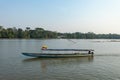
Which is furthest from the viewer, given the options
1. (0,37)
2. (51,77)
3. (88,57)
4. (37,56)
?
(0,37)

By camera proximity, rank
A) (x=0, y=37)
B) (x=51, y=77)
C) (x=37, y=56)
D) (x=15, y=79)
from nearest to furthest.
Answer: (x=15, y=79), (x=51, y=77), (x=37, y=56), (x=0, y=37)

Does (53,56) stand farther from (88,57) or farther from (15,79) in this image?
(15,79)

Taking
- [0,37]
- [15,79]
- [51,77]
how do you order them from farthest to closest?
[0,37] < [51,77] < [15,79]

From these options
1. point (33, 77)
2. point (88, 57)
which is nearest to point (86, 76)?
point (33, 77)

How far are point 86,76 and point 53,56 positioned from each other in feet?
64.7

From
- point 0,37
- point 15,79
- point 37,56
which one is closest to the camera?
point 15,79

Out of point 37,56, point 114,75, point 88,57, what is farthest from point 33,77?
point 88,57

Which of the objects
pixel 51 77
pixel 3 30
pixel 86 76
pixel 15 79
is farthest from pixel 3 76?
pixel 3 30

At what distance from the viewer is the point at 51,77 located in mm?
24703

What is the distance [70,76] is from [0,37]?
161541 mm

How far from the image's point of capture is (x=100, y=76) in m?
25.4

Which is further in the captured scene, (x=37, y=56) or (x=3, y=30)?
(x=3, y=30)

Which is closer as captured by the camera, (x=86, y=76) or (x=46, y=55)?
(x=86, y=76)

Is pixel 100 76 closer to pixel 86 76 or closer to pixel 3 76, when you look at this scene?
pixel 86 76
